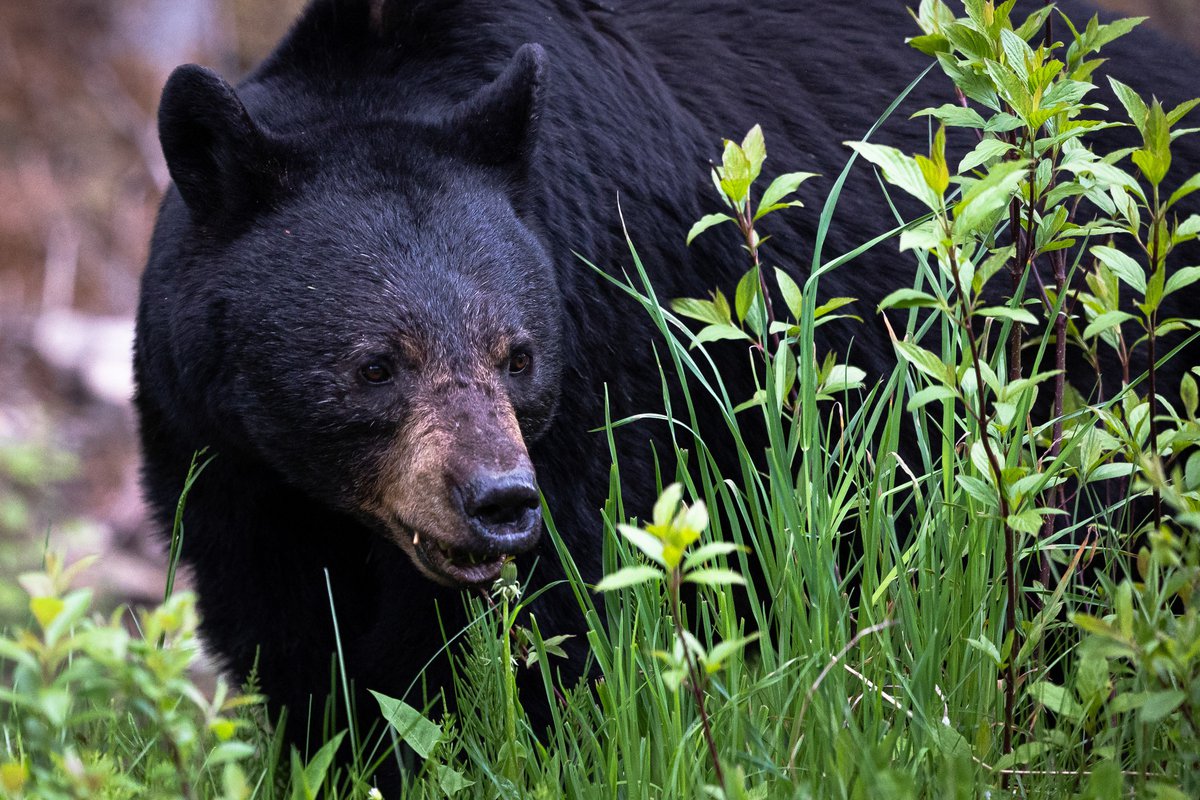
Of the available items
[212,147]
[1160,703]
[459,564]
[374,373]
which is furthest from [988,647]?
[212,147]

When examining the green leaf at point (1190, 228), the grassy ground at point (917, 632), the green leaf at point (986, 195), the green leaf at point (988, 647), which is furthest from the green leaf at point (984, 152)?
the green leaf at point (988, 647)

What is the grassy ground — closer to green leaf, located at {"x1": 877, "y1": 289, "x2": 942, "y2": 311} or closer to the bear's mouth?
green leaf, located at {"x1": 877, "y1": 289, "x2": 942, "y2": 311}

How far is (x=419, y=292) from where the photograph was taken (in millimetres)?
2873

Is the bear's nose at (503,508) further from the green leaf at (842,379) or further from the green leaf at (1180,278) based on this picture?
the green leaf at (1180,278)

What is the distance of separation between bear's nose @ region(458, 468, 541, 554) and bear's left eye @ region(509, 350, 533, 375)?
0.42 m

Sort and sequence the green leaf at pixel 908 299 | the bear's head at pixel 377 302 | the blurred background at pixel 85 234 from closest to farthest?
the green leaf at pixel 908 299 → the bear's head at pixel 377 302 → the blurred background at pixel 85 234

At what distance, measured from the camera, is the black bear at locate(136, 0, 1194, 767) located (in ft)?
9.33

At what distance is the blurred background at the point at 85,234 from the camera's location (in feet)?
26.6

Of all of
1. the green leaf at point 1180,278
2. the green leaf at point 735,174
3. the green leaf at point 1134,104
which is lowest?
the green leaf at point 1180,278

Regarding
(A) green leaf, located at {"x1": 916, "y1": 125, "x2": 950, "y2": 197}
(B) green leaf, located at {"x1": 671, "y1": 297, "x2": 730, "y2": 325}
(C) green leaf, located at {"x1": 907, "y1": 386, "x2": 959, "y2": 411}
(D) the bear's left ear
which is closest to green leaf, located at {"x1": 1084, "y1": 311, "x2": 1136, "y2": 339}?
(C) green leaf, located at {"x1": 907, "y1": 386, "x2": 959, "y2": 411}

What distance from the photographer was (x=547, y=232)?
3.31 metres

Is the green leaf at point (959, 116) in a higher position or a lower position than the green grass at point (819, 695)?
higher

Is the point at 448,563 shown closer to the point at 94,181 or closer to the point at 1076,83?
the point at 1076,83

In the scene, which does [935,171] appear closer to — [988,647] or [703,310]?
[703,310]
